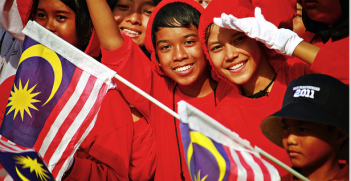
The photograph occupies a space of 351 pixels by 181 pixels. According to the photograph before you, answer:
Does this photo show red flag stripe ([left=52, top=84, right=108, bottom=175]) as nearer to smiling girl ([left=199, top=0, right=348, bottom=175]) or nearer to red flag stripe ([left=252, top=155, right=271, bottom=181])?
smiling girl ([left=199, top=0, right=348, bottom=175])

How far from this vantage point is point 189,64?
9.94ft

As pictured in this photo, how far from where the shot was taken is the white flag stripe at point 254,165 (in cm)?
197

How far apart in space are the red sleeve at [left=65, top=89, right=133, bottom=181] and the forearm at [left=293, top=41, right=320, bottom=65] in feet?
4.60

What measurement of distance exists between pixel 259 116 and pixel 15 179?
62.5 inches

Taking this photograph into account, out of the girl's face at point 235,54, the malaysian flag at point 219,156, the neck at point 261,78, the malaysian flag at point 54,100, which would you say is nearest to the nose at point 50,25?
the malaysian flag at point 54,100

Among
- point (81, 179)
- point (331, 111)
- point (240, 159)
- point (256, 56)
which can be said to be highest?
point (256, 56)

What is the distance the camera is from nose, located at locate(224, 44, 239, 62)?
268cm

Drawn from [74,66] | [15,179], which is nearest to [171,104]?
[74,66]

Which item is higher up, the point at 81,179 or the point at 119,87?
the point at 119,87

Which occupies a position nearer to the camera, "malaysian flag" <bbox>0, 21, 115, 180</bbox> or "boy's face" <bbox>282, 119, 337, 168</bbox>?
"boy's face" <bbox>282, 119, 337, 168</bbox>

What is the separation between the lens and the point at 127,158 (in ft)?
9.73

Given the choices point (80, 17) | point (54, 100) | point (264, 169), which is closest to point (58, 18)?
point (80, 17)

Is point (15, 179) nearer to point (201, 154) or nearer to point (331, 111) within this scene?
point (201, 154)

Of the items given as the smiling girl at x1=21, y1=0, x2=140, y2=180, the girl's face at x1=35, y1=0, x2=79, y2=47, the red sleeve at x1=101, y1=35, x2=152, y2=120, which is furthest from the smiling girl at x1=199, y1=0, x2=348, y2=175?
the girl's face at x1=35, y1=0, x2=79, y2=47
